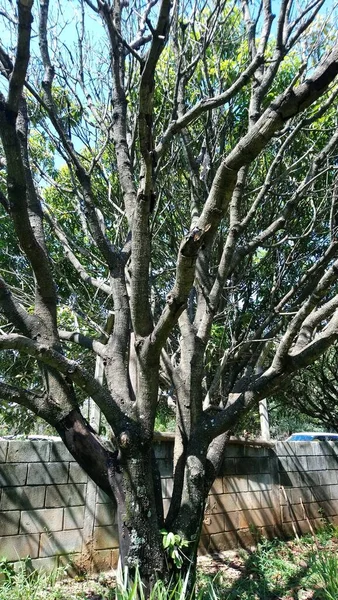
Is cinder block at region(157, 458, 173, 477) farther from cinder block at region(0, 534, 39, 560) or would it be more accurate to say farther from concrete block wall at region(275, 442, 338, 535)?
concrete block wall at region(275, 442, 338, 535)

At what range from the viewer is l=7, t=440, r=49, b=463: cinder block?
3.57 meters

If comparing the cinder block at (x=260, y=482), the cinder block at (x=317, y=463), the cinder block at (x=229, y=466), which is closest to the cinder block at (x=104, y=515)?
the cinder block at (x=229, y=466)

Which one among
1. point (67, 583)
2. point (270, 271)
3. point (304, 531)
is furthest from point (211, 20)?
point (304, 531)

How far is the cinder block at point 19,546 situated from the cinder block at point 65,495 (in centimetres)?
26

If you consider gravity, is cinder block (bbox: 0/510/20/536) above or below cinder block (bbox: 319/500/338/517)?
above

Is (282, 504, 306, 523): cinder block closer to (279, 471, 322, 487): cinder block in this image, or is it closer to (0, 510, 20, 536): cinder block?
(279, 471, 322, 487): cinder block

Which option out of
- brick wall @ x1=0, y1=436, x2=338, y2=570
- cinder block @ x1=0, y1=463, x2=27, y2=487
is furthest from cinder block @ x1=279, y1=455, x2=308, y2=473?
cinder block @ x1=0, y1=463, x2=27, y2=487

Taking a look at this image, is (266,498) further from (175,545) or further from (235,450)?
(175,545)

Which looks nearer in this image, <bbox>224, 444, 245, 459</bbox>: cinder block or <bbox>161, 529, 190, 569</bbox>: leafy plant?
<bbox>161, 529, 190, 569</bbox>: leafy plant

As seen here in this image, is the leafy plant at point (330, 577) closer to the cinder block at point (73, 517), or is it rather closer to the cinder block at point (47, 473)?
the cinder block at point (73, 517)

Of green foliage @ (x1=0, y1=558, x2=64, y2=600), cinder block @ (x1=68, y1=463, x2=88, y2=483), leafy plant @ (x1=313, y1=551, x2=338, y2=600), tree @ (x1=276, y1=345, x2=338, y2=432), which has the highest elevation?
tree @ (x1=276, y1=345, x2=338, y2=432)

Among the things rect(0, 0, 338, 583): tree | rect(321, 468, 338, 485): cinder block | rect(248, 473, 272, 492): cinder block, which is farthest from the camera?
rect(321, 468, 338, 485): cinder block

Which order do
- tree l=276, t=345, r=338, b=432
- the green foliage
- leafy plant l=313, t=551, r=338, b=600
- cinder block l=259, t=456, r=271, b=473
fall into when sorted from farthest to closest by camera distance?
tree l=276, t=345, r=338, b=432, cinder block l=259, t=456, r=271, b=473, the green foliage, leafy plant l=313, t=551, r=338, b=600

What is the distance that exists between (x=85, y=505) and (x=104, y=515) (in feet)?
0.65
